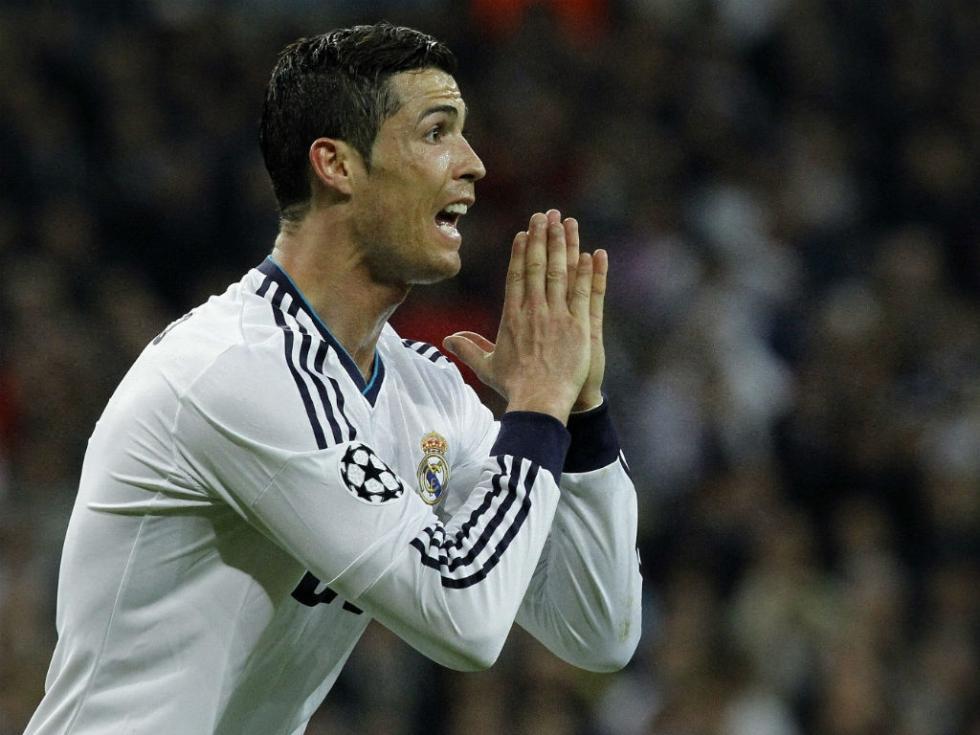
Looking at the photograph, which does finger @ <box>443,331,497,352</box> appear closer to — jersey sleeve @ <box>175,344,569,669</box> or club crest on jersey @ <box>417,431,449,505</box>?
club crest on jersey @ <box>417,431,449,505</box>

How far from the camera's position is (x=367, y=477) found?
9.37 feet

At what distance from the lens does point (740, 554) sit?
7.36 m

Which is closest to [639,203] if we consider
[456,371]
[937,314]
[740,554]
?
[937,314]

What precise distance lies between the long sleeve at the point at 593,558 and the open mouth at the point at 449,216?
0.45 m

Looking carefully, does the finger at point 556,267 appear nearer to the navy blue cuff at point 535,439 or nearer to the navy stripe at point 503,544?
the navy blue cuff at point 535,439

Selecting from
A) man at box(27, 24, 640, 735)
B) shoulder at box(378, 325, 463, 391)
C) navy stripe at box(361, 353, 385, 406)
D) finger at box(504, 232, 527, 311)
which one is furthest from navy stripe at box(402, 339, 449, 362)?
finger at box(504, 232, 527, 311)

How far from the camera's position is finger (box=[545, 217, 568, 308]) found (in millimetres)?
3201

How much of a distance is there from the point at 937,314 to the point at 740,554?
6.05 feet

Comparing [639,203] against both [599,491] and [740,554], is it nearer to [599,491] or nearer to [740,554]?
[740,554]

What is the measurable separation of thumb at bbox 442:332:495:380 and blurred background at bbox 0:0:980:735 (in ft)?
11.7

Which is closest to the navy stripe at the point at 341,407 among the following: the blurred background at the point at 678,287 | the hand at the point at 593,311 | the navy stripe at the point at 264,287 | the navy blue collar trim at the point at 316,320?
the navy blue collar trim at the point at 316,320

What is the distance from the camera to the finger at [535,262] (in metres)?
3.21

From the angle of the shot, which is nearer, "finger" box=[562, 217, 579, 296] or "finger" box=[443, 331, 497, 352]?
"finger" box=[562, 217, 579, 296]

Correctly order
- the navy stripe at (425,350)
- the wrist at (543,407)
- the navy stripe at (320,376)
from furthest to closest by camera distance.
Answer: the navy stripe at (425,350)
the wrist at (543,407)
the navy stripe at (320,376)
